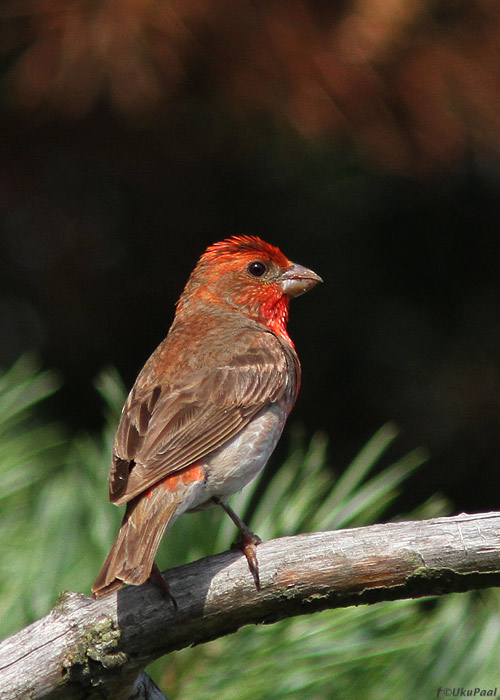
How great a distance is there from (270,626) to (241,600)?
185 millimetres

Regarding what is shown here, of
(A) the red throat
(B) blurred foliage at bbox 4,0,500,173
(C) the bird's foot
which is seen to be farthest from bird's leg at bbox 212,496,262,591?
(B) blurred foliage at bbox 4,0,500,173

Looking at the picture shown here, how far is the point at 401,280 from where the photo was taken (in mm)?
6023

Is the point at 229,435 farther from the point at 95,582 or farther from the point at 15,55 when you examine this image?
the point at 15,55

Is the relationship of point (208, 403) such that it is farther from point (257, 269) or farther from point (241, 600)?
point (257, 269)

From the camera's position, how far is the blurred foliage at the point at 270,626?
275cm

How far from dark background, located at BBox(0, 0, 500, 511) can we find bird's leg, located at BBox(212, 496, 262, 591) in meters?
1.61

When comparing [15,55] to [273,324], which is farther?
[273,324]

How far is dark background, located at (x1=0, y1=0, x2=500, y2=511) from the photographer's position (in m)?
4.24

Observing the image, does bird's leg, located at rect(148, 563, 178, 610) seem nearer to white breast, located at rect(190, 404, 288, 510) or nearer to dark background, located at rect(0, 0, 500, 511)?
white breast, located at rect(190, 404, 288, 510)

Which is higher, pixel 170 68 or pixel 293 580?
pixel 170 68

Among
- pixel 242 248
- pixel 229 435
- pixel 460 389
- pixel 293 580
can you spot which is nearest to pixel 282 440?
pixel 460 389

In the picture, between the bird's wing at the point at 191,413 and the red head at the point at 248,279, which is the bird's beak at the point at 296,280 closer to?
the red head at the point at 248,279

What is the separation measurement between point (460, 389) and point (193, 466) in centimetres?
280

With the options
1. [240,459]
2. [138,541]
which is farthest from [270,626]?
[240,459]
